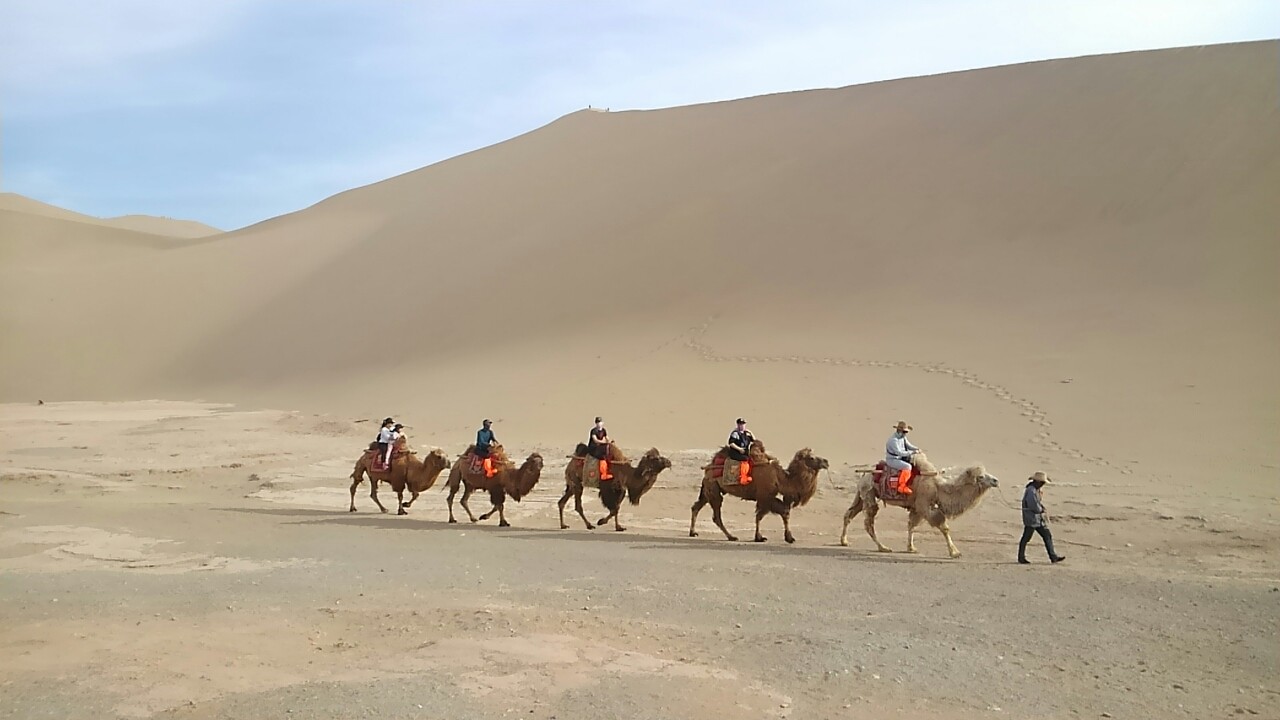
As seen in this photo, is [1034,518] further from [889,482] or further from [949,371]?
[949,371]

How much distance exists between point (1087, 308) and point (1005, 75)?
21858 millimetres

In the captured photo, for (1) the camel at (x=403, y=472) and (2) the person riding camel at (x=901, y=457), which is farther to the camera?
(1) the camel at (x=403, y=472)

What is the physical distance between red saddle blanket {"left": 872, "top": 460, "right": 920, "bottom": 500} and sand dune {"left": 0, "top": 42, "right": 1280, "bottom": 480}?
7.11 m

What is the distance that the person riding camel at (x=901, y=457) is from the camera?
14.2 metres

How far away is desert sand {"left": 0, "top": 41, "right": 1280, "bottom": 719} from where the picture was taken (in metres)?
8.22

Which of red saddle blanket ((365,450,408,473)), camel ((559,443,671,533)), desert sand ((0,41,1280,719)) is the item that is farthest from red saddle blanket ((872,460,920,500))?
red saddle blanket ((365,450,408,473))

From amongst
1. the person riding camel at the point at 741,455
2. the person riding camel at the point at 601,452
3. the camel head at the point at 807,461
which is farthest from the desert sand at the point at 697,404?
the camel head at the point at 807,461

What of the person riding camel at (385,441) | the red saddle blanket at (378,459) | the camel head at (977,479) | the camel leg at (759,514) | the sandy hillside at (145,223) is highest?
the sandy hillside at (145,223)

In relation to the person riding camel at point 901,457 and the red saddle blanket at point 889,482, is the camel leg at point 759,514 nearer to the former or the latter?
the red saddle blanket at point 889,482

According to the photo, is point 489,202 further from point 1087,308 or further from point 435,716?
point 435,716

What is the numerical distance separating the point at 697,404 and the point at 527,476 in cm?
1028

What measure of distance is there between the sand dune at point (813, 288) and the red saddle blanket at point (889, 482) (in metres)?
7.11

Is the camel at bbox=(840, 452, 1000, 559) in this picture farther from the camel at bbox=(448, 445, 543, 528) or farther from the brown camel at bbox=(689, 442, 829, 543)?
the camel at bbox=(448, 445, 543, 528)

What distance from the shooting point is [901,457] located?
1439 centimetres
